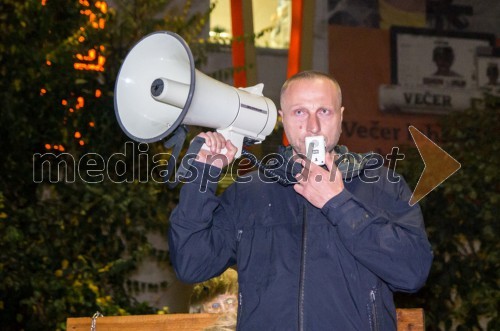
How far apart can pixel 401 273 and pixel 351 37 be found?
6.60 meters

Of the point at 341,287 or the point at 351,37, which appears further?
the point at 351,37

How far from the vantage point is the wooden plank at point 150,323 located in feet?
8.63

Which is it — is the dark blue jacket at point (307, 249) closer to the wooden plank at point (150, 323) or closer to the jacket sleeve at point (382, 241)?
the jacket sleeve at point (382, 241)

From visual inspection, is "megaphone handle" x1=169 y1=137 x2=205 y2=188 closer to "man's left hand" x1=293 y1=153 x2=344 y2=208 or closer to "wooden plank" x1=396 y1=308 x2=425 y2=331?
"man's left hand" x1=293 y1=153 x2=344 y2=208

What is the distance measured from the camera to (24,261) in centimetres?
417

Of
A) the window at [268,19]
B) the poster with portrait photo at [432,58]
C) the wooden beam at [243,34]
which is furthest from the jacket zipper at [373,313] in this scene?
the poster with portrait photo at [432,58]

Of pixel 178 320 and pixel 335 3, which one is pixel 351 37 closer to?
pixel 335 3

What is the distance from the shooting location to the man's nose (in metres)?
2.12

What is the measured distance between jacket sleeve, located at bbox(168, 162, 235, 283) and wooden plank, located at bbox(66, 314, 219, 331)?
1.76 feet

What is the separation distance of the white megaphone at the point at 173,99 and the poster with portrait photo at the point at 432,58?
6319 millimetres

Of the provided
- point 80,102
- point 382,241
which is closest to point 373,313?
point 382,241

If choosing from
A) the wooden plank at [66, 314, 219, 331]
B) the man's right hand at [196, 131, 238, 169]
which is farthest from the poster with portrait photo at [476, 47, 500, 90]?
the man's right hand at [196, 131, 238, 169]

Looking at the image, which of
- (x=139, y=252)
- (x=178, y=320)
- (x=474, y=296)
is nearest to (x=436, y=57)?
(x=474, y=296)

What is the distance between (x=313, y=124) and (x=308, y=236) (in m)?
0.32
